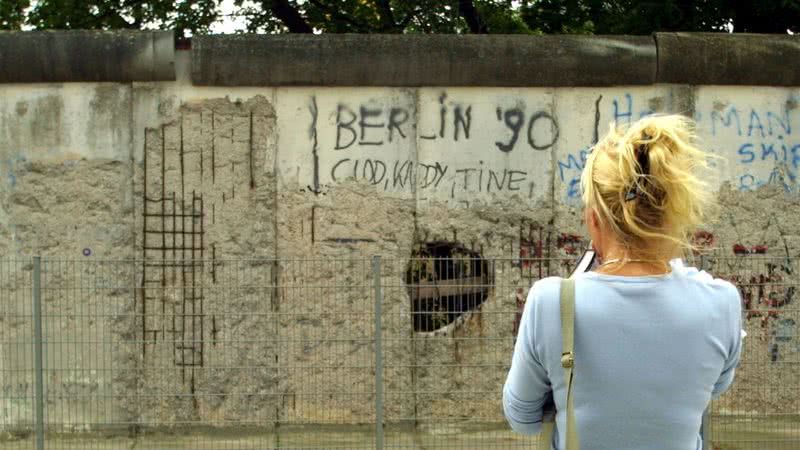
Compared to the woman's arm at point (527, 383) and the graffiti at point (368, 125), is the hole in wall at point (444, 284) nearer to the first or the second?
the graffiti at point (368, 125)

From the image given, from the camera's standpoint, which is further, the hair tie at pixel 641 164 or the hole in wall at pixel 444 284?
the hole in wall at pixel 444 284

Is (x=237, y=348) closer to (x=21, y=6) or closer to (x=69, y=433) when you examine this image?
(x=69, y=433)

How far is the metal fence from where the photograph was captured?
24.2ft

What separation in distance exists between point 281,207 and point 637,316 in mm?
5802

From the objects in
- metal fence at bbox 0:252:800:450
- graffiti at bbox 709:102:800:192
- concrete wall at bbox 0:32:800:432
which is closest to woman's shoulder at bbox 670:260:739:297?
metal fence at bbox 0:252:800:450

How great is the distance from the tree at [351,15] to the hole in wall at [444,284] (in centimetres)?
777

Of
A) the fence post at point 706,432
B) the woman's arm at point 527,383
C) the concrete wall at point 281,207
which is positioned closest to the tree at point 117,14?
the concrete wall at point 281,207

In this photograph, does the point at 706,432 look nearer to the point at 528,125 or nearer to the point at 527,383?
the point at 528,125

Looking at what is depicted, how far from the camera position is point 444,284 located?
745cm

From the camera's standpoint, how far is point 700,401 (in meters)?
2.37

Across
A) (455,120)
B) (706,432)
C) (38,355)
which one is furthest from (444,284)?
(38,355)

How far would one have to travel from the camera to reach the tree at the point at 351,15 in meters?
16.5

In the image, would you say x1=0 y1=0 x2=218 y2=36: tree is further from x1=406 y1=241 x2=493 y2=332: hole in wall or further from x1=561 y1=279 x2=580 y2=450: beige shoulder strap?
x1=561 y1=279 x2=580 y2=450: beige shoulder strap

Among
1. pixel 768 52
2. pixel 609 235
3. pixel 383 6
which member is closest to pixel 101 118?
pixel 768 52
